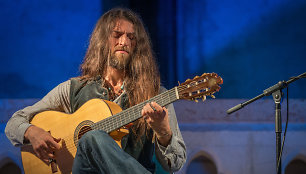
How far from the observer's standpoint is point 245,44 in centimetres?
341

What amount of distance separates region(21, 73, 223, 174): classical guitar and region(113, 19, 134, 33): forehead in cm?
64

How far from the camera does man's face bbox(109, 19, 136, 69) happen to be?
8.46 ft

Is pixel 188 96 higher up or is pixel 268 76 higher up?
pixel 268 76

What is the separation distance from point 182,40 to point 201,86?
1.54 meters

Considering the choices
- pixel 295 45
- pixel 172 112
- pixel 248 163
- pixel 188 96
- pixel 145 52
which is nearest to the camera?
pixel 188 96

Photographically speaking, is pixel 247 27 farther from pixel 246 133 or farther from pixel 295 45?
pixel 246 133

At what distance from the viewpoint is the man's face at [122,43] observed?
8.46 feet

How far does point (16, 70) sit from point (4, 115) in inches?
22.2

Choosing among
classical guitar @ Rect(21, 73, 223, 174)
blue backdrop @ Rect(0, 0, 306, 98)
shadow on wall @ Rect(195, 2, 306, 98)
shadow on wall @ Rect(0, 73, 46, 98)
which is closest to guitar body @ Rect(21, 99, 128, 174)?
classical guitar @ Rect(21, 73, 223, 174)

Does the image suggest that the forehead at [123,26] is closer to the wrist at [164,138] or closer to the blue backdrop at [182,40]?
the blue backdrop at [182,40]

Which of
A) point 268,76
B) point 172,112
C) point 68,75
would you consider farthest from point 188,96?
point 68,75

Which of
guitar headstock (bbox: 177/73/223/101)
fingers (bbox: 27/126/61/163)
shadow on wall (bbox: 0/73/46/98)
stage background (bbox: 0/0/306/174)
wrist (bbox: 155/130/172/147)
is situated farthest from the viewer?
shadow on wall (bbox: 0/73/46/98)

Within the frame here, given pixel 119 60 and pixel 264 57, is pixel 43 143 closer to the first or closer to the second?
pixel 119 60

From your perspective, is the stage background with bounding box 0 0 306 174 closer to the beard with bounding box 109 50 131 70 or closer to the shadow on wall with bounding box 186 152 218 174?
the shadow on wall with bounding box 186 152 218 174
